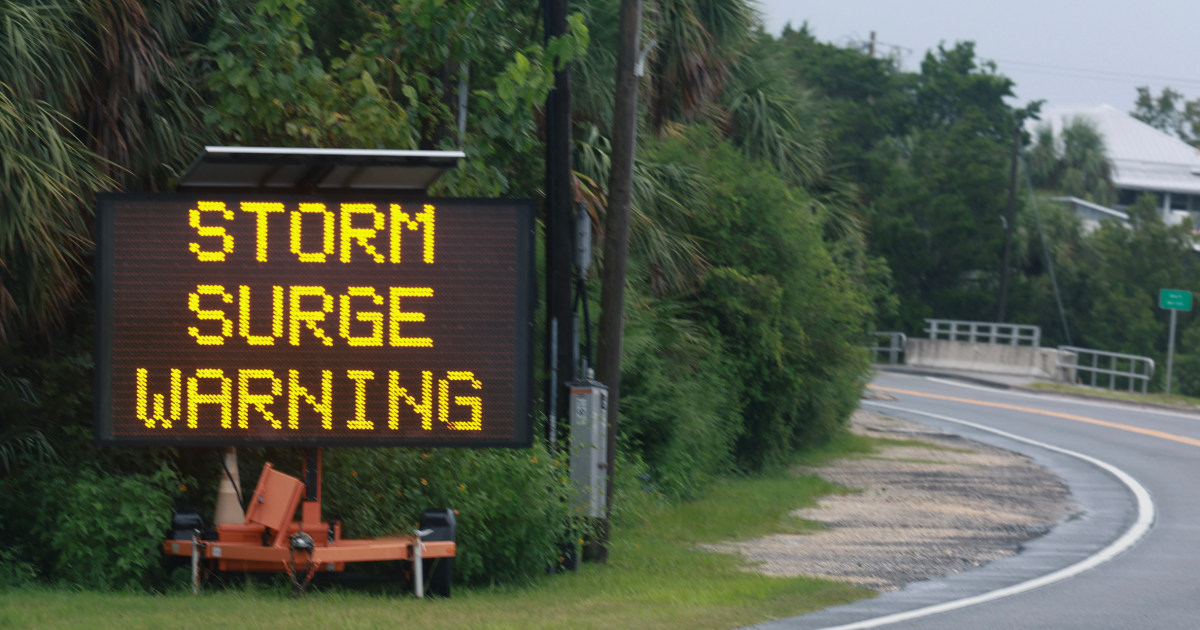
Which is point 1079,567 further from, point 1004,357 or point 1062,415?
point 1004,357

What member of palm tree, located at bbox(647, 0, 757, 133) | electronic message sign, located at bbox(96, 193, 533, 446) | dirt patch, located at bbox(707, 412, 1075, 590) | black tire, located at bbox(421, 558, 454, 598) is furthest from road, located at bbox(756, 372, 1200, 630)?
palm tree, located at bbox(647, 0, 757, 133)

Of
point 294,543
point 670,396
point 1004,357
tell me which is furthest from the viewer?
point 1004,357

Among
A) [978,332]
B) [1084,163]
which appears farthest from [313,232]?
[1084,163]

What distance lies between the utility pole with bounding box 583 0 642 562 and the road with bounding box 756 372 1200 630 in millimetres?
2994

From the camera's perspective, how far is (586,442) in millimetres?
11031

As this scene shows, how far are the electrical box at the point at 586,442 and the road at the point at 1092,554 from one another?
2.29 m

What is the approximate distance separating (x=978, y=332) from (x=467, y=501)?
4195 centimetres

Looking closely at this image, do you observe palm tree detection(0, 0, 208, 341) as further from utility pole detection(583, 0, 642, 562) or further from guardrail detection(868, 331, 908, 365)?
guardrail detection(868, 331, 908, 365)

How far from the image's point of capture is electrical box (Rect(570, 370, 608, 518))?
36.2ft

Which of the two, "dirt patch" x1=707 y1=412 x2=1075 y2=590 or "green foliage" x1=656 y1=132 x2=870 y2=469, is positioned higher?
"green foliage" x1=656 y1=132 x2=870 y2=469

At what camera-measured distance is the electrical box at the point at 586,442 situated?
1104 centimetres

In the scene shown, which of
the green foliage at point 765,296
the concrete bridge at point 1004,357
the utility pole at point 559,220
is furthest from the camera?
the concrete bridge at point 1004,357

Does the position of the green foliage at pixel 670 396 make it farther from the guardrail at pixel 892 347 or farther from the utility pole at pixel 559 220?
the guardrail at pixel 892 347

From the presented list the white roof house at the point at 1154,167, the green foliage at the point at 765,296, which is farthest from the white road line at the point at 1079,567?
the white roof house at the point at 1154,167
